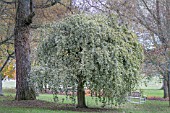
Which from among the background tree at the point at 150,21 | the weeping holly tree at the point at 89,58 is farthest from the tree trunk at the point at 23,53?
the background tree at the point at 150,21

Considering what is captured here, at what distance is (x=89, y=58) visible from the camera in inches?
462

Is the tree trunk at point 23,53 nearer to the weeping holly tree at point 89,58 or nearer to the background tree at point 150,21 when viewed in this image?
the weeping holly tree at point 89,58

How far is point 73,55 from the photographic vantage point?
478 inches

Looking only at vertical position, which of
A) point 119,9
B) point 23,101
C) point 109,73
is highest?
point 119,9

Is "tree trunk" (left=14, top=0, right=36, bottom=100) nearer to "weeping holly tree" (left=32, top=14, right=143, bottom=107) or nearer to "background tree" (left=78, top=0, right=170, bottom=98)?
"weeping holly tree" (left=32, top=14, right=143, bottom=107)

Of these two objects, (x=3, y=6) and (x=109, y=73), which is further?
(x=3, y=6)

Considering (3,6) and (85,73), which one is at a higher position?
(3,6)

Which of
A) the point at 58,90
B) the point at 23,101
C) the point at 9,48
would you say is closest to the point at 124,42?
the point at 58,90

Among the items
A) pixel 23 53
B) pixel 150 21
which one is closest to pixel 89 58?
pixel 23 53

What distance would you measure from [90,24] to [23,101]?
4.63m

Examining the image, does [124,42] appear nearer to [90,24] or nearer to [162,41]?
[90,24]

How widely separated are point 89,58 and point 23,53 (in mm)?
4412

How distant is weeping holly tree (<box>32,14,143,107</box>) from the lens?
11750 mm

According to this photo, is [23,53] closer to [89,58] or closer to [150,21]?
[89,58]
